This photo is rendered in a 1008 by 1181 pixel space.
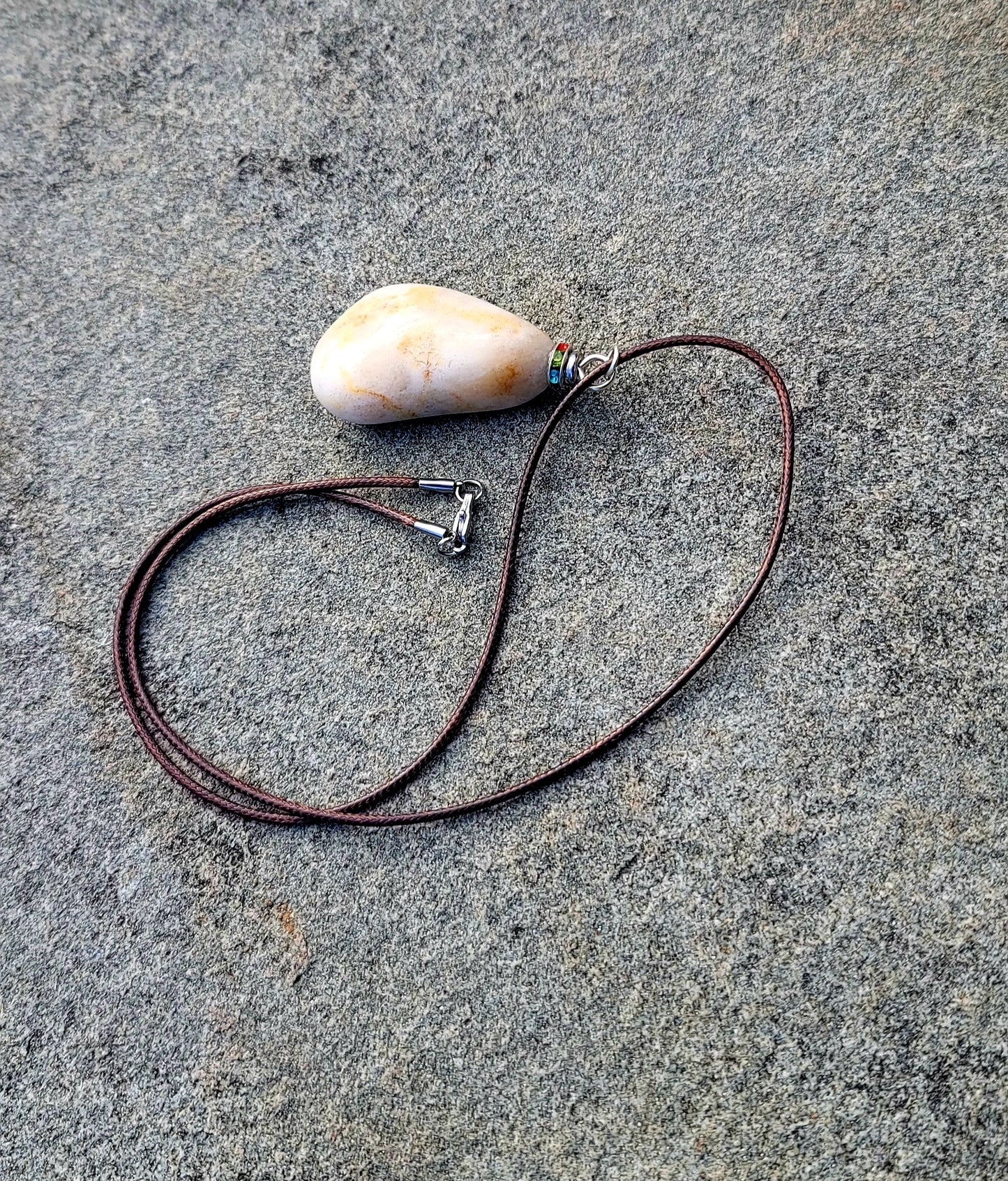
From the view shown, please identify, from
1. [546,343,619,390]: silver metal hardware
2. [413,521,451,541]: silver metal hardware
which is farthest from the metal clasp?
[546,343,619,390]: silver metal hardware

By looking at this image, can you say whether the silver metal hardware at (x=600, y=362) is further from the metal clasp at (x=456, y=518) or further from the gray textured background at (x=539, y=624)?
the metal clasp at (x=456, y=518)

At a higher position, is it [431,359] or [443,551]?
[431,359]

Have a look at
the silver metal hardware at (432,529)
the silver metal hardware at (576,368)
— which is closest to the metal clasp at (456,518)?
the silver metal hardware at (432,529)

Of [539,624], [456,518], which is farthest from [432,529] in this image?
[539,624]

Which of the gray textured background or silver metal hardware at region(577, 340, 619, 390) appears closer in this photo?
the gray textured background

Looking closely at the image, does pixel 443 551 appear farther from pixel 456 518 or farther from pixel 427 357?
pixel 427 357

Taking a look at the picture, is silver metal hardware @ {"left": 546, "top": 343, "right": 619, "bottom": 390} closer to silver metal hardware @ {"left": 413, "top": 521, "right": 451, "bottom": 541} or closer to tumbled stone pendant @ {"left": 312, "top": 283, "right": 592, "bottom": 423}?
tumbled stone pendant @ {"left": 312, "top": 283, "right": 592, "bottom": 423}
